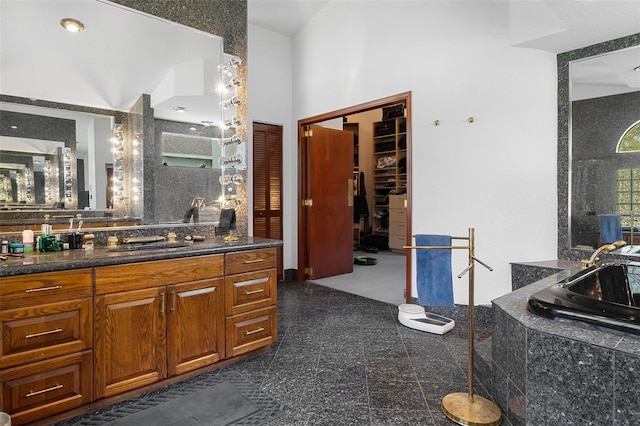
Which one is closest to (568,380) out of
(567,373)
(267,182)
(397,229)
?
(567,373)

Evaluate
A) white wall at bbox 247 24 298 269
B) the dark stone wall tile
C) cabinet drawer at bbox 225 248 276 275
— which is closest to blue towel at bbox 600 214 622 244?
the dark stone wall tile

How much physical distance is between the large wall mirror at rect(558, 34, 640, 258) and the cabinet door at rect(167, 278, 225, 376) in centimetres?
272

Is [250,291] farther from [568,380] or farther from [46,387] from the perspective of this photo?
[568,380]

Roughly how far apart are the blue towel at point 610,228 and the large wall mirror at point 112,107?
117 inches

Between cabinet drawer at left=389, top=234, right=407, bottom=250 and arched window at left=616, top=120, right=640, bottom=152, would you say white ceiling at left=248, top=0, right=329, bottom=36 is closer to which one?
arched window at left=616, top=120, right=640, bottom=152

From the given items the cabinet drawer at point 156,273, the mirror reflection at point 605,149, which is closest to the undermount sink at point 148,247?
the cabinet drawer at point 156,273

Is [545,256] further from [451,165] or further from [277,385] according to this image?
[277,385]

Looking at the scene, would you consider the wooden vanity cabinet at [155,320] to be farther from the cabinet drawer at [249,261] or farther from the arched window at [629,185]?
the arched window at [629,185]

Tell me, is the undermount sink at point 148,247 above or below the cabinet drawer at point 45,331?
above

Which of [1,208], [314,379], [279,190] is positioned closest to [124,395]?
[314,379]

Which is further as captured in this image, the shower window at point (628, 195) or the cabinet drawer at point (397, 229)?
the cabinet drawer at point (397, 229)

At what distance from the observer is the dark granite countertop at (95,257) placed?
1.64 meters

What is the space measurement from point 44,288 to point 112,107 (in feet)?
4.46

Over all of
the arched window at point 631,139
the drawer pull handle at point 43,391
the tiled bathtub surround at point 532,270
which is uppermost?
the arched window at point 631,139
